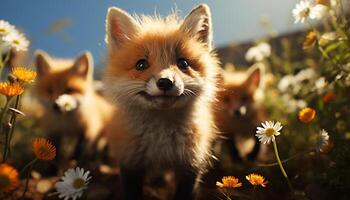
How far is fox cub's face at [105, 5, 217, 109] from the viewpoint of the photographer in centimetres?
218

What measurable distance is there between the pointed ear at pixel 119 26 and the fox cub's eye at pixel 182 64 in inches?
13.5

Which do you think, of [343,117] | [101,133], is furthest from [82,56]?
[343,117]

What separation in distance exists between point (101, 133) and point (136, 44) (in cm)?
181

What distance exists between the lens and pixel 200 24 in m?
2.54

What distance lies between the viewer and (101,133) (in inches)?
159

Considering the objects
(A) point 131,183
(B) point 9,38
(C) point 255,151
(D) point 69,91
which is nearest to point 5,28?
(B) point 9,38

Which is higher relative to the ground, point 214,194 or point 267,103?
point 267,103

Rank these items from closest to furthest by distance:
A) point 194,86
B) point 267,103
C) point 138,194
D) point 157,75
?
point 157,75 < point 194,86 < point 138,194 < point 267,103

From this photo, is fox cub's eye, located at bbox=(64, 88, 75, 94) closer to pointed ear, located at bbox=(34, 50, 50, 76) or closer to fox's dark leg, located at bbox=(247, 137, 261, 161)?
pointed ear, located at bbox=(34, 50, 50, 76)

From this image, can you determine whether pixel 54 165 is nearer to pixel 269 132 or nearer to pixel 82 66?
pixel 82 66

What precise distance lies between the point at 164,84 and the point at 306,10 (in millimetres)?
918

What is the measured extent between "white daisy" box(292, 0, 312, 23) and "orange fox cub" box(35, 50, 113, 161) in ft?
6.45

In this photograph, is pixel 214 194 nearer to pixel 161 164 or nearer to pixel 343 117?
pixel 161 164

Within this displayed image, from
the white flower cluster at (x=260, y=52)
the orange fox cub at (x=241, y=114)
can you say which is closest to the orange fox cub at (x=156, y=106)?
the orange fox cub at (x=241, y=114)
